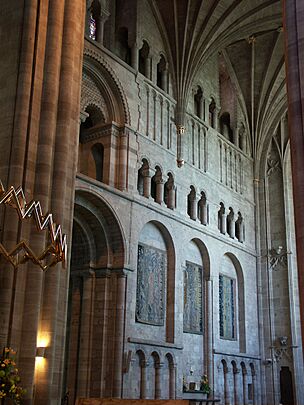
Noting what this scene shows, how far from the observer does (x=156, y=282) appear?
24.4m

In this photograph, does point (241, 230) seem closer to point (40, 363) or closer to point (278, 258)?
point (278, 258)

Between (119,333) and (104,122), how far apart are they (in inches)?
330

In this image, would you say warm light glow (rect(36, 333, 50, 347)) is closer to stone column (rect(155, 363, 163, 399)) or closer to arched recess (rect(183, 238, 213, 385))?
stone column (rect(155, 363, 163, 399))

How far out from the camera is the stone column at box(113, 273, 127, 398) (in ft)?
69.1

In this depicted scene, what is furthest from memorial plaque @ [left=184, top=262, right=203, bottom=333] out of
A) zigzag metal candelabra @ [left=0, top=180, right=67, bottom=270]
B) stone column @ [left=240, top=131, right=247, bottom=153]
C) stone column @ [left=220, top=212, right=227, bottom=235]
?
zigzag metal candelabra @ [left=0, top=180, right=67, bottom=270]

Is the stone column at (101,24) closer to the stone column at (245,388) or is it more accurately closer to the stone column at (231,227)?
the stone column at (231,227)

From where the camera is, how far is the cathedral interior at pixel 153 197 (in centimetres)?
1444

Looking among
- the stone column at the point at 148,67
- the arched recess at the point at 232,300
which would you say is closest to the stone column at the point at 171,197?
the stone column at the point at 148,67

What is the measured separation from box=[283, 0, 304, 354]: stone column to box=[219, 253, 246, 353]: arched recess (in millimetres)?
16912

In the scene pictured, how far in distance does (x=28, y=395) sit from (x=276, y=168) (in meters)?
25.7

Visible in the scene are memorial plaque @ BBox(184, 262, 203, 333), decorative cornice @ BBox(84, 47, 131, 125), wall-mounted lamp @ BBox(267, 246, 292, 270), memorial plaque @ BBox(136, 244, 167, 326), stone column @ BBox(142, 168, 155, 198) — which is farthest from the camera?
wall-mounted lamp @ BBox(267, 246, 292, 270)

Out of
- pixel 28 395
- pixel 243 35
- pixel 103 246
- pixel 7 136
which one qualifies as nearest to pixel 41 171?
pixel 7 136

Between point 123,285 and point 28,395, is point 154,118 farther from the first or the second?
point 28,395

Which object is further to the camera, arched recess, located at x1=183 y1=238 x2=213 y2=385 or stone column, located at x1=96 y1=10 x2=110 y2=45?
arched recess, located at x1=183 y1=238 x2=213 y2=385
